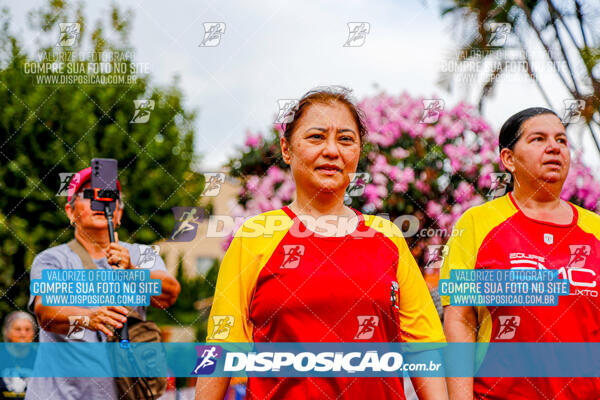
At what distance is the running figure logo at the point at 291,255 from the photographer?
2615 millimetres

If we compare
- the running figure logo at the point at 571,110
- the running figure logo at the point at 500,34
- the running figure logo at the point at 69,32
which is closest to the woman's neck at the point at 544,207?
the running figure logo at the point at 571,110

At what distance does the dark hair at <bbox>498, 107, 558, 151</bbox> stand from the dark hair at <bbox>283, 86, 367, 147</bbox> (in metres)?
0.86

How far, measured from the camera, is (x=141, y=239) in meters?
12.0

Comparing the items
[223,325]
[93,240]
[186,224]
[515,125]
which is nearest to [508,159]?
[515,125]

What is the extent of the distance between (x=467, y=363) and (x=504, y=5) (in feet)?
24.0

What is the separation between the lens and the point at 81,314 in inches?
143

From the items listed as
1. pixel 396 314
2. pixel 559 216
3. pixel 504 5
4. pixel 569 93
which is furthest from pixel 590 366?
pixel 504 5

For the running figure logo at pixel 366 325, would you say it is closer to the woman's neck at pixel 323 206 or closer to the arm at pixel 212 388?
the woman's neck at pixel 323 206

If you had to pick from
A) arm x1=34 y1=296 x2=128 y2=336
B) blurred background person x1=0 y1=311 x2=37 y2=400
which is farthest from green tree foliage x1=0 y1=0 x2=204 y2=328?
arm x1=34 y1=296 x2=128 y2=336

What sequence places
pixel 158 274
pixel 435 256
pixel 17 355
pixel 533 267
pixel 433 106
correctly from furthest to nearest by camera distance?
pixel 17 355
pixel 433 106
pixel 435 256
pixel 158 274
pixel 533 267

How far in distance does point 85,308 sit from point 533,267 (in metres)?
2.30

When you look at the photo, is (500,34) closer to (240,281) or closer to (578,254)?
(578,254)

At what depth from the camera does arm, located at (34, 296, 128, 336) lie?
11.8 feet

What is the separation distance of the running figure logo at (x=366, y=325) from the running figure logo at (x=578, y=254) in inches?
42.4
